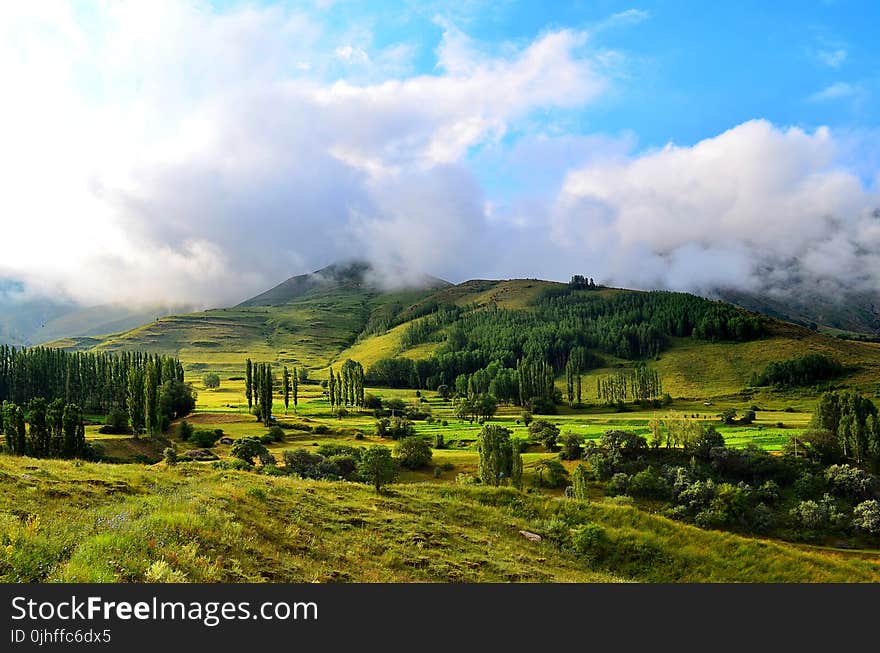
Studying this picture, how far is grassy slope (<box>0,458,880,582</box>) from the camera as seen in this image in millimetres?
13531

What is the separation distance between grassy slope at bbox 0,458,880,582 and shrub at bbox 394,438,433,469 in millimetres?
50547

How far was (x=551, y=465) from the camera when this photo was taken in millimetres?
81000

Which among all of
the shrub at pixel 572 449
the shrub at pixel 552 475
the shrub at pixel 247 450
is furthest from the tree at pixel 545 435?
the shrub at pixel 247 450

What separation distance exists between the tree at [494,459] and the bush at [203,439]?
54.2 metres

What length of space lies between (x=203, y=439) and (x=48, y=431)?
1235 inches

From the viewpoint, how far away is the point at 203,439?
98312mm

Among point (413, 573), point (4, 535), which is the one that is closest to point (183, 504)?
point (4, 535)

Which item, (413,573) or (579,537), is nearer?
(413,573)

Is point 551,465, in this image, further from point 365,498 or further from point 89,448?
point 89,448

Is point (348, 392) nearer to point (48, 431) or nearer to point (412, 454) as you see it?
point (412, 454)

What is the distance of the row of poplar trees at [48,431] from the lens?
66.7 m

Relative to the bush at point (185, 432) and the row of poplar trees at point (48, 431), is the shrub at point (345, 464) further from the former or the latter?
the bush at point (185, 432)

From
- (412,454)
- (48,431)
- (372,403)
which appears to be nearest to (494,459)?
(412,454)

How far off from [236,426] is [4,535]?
380 feet
